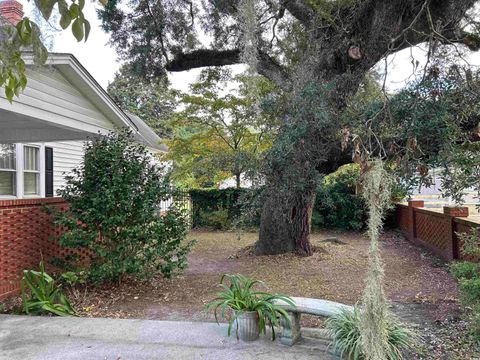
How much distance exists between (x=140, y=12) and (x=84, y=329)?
786cm

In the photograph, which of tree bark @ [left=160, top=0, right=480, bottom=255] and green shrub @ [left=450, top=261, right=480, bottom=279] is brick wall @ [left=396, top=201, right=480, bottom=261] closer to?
green shrub @ [left=450, top=261, right=480, bottom=279]

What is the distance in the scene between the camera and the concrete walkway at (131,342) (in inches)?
143

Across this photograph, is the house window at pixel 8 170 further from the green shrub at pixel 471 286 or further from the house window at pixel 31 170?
the green shrub at pixel 471 286

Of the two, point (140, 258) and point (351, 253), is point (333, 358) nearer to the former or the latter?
point (140, 258)

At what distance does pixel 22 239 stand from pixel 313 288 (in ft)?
14.5

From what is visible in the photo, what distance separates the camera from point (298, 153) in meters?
6.23

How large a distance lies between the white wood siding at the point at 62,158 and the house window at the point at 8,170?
4.36 feet

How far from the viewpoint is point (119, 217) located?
18.6ft

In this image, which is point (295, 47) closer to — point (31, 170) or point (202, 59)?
point (202, 59)

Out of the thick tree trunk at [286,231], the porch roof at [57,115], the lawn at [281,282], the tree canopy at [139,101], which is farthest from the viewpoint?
the tree canopy at [139,101]

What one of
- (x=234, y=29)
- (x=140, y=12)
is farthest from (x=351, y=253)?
(x=140, y=12)

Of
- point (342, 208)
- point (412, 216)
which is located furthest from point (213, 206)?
point (412, 216)

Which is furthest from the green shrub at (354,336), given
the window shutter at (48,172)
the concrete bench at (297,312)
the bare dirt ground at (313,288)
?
the window shutter at (48,172)

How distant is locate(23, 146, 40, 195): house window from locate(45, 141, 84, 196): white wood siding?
20.5 inches
